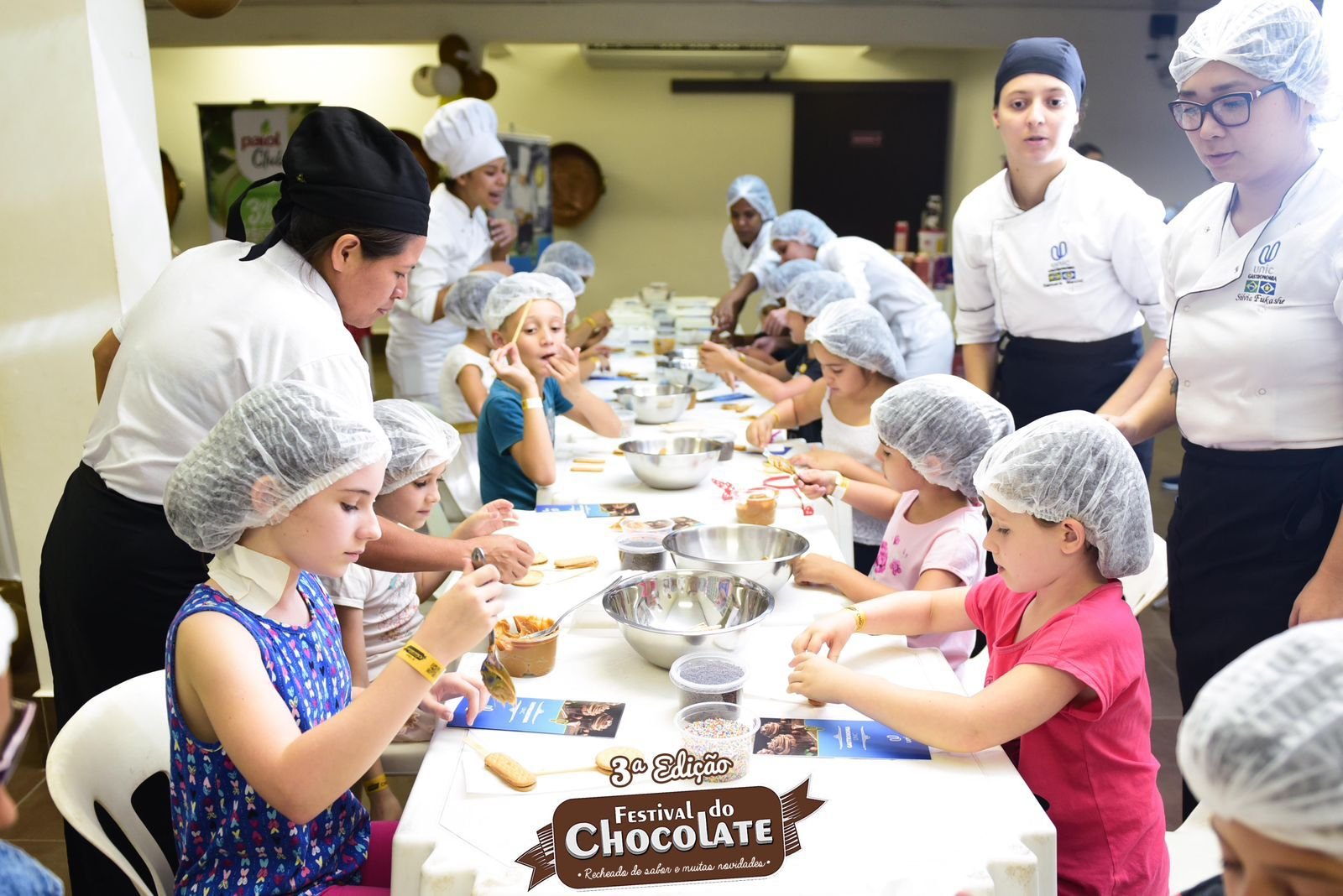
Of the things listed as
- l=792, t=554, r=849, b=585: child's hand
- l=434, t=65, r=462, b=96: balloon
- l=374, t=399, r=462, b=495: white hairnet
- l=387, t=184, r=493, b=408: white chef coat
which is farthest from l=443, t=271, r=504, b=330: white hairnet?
l=434, t=65, r=462, b=96: balloon

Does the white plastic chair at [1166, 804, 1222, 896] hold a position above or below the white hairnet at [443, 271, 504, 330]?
below

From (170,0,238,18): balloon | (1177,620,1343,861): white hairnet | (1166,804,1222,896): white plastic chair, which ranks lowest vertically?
(1166,804,1222,896): white plastic chair

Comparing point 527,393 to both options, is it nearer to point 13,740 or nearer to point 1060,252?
point 1060,252

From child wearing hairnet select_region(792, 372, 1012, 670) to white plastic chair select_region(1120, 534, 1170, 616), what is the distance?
0.33 m

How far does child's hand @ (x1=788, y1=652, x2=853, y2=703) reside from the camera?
1518 millimetres

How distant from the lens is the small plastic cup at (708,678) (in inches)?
59.4

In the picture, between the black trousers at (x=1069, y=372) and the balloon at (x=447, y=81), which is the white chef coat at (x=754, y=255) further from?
the balloon at (x=447, y=81)

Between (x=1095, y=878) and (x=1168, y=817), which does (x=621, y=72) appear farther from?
(x=1095, y=878)

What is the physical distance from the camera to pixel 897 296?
4.47 meters

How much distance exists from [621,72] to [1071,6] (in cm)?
405

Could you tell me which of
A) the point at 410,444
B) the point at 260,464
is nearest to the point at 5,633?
the point at 260,464

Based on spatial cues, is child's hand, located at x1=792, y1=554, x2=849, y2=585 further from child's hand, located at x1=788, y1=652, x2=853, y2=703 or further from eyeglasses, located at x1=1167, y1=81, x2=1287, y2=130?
eyeglasses, located at x1=1167, y1=81, x2=1287, y2=130

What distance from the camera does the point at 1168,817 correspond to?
2.80 meters

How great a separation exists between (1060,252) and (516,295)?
1645 mm
